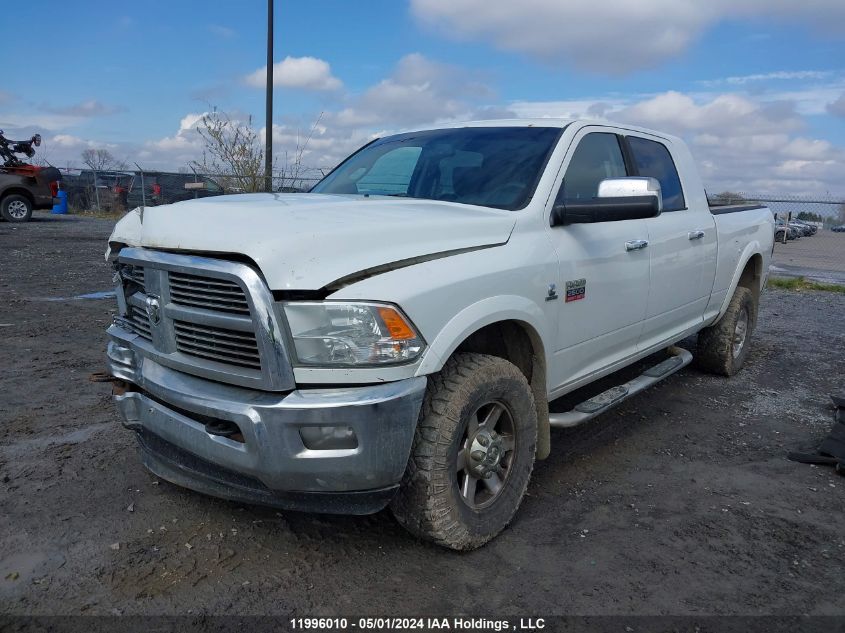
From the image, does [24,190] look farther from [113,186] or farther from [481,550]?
[481,550]

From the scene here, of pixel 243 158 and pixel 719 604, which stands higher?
pixel 243 158

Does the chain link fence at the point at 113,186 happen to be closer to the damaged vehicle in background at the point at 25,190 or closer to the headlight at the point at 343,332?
the damaged vehicle in background at the point at 25,190

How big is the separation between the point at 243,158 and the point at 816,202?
15617 millimetres

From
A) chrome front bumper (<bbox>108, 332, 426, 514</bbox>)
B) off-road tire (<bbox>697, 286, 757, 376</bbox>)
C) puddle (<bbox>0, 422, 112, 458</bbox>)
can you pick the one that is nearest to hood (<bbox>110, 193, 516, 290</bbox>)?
chrome front bumper (<bbox>108, 332, 426, 514</bbox>)

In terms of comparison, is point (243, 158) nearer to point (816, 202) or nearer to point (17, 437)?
point (17, 437)

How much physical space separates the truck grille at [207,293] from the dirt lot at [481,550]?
1.04 metres

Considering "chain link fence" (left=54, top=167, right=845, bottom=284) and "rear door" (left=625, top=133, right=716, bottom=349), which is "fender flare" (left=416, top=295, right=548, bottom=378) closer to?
"rear door" (left=625, top=133, right=716, bottom=349)

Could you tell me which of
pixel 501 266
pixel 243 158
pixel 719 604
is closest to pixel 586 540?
pixel 719 604

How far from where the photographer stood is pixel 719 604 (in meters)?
2.70

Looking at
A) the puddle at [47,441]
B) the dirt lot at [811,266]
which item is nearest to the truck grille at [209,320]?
the puddle at [47,441]

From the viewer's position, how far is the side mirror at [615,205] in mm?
3370

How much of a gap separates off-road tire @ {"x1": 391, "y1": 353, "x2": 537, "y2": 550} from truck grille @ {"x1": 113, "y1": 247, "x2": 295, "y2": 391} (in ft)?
1.93

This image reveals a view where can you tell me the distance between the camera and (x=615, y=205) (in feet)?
11.0

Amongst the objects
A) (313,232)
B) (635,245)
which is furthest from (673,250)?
(313,232)
